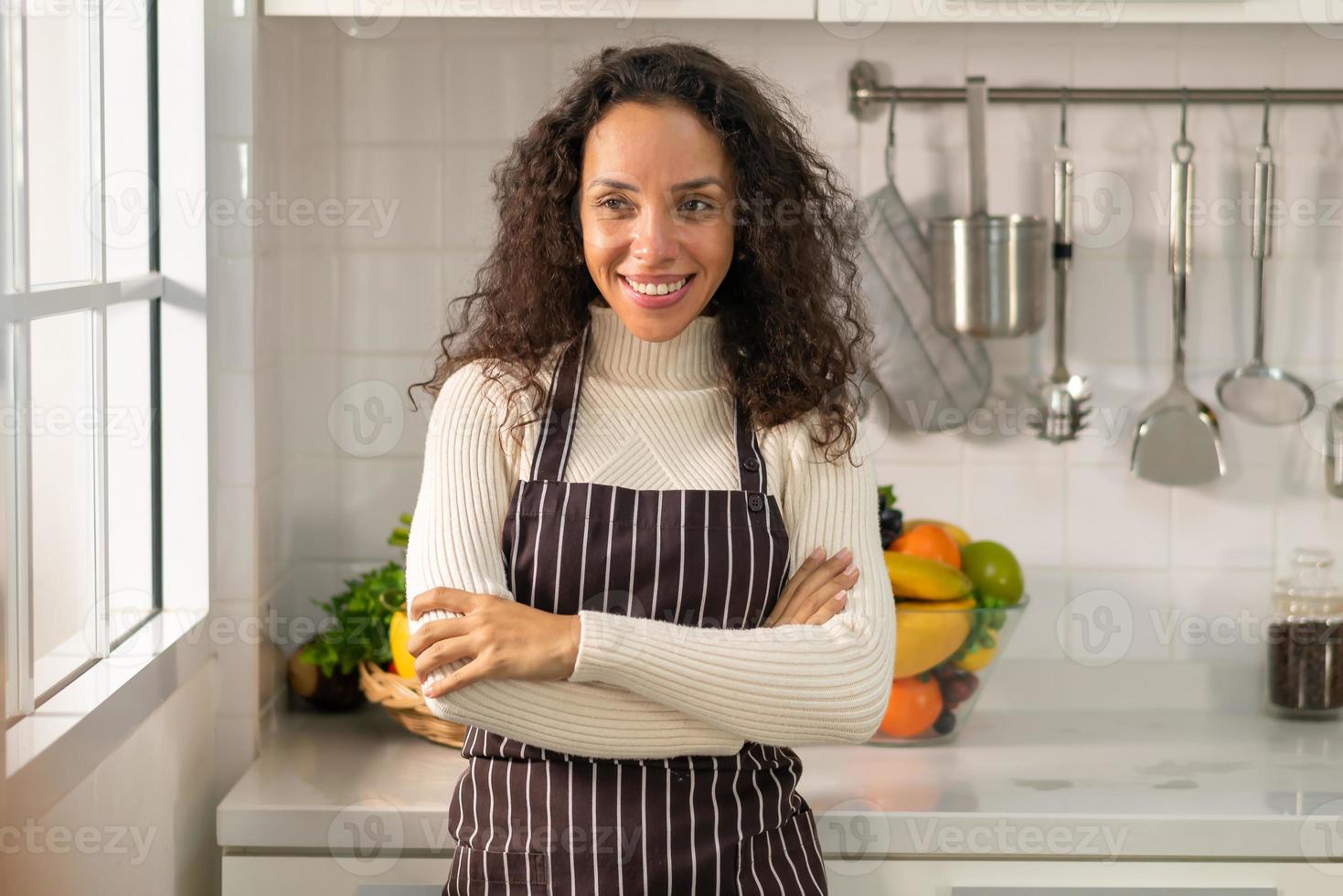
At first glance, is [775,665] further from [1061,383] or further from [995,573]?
[1061,383]

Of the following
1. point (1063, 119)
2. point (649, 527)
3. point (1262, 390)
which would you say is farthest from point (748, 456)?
point (1262, 390)

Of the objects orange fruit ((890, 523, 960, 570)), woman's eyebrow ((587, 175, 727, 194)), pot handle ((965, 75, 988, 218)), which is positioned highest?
pot handle ((965, 75, 988, 218))

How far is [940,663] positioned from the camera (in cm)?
154

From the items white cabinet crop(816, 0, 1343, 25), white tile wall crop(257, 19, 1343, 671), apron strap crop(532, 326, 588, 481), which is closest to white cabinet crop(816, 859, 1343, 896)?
white tile wall crop(257, 19, 1343, 671)

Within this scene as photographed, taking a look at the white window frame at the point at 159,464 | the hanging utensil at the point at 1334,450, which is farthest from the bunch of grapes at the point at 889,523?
the white window frame at the point at 159,464

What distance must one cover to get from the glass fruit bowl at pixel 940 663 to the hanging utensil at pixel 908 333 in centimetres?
29

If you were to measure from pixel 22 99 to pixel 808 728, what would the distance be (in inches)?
30.8

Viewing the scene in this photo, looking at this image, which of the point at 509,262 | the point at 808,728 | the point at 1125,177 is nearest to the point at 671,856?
the point at 808,728

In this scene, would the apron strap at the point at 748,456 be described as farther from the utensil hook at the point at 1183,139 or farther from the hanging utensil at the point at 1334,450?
the hanging utensil at the point at 1334,450

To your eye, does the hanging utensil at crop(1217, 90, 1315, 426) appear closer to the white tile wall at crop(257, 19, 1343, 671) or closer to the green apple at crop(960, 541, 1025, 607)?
the white tile wall at crop(257, 19, 1343, 671)

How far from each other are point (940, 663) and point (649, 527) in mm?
522

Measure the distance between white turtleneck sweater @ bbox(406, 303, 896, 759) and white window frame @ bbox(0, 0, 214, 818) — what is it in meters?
0.30

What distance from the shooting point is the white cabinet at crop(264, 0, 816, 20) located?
1.48m

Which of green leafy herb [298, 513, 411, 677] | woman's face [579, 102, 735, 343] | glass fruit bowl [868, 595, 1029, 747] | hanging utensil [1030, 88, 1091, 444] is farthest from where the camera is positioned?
hanging utensil [1030, 88, 1091, 444]
